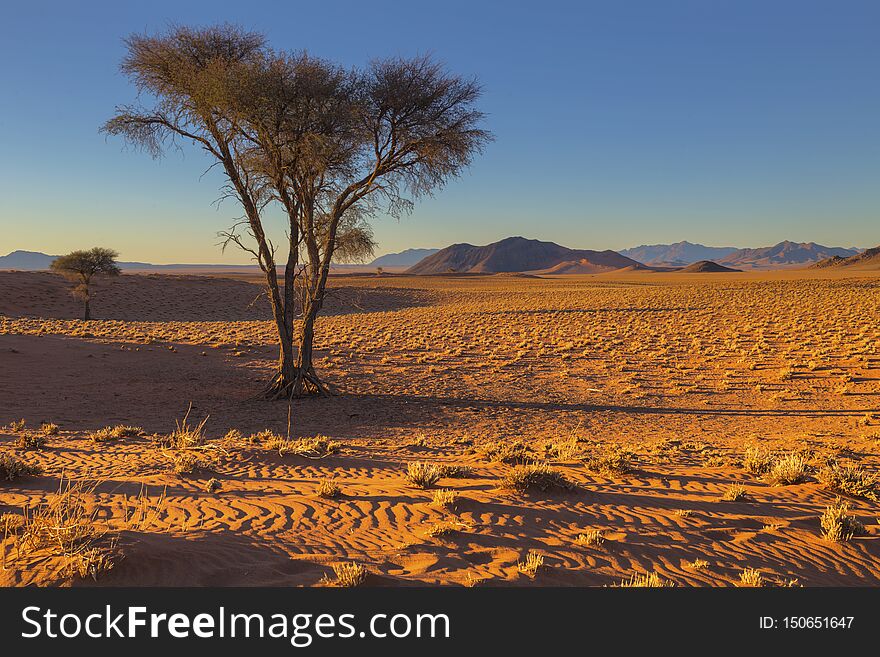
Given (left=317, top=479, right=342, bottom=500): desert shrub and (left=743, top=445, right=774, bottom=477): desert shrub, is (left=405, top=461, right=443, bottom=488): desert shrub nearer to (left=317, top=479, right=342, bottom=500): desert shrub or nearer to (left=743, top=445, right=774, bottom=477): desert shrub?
(left=317, top=479, right=342, bottom=500): desert shrub

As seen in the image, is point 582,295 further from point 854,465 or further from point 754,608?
→ point 754,608

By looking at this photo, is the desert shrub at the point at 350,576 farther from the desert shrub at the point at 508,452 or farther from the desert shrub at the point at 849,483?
the desert shrub at the point at 849,483

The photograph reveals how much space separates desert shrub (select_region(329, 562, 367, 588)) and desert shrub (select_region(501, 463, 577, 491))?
3.33 m

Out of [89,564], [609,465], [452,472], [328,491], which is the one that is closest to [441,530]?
[328,491]

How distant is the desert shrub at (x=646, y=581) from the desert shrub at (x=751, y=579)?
67 cm

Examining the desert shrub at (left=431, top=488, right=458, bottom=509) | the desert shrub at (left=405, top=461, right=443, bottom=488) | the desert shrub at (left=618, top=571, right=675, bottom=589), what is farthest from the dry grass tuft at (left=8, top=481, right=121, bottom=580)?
the desert shrub at (left=618, top=571, right=675, bottom=589)

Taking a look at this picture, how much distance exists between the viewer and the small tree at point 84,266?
142ft

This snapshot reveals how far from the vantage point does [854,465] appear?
30.1ft

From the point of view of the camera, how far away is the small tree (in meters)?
43.2

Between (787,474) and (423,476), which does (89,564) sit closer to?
(423,476)

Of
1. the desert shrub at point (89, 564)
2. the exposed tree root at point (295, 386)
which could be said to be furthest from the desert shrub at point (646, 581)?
the exposed tree root at point (295, 386)

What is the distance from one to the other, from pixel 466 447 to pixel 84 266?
44.8m

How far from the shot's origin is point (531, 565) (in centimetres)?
502

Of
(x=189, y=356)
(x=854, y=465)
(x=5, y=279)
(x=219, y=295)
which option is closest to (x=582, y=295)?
(x=219, y=295)
